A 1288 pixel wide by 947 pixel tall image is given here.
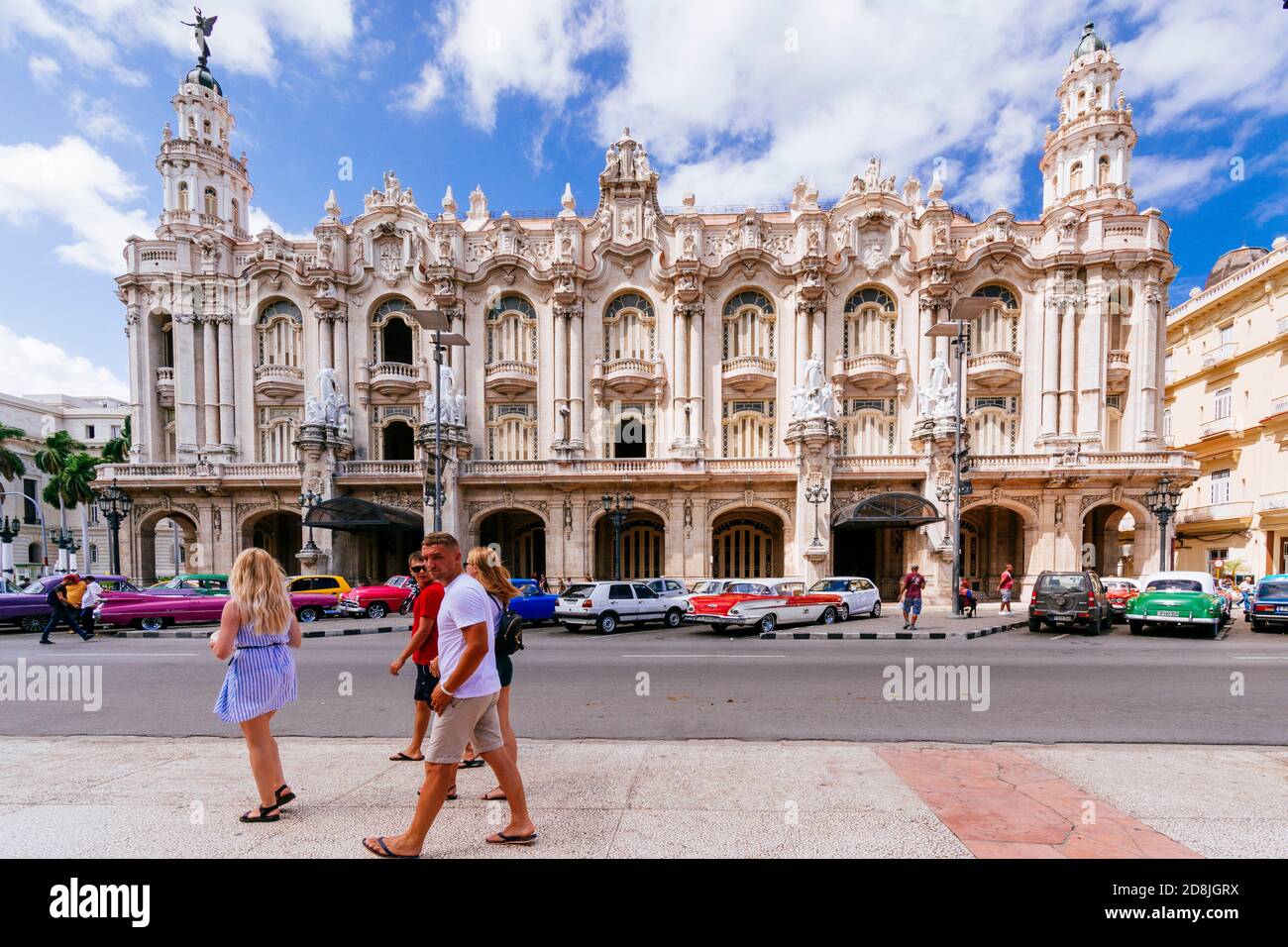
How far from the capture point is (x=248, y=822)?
385cm

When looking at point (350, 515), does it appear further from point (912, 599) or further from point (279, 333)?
point (912, 599)

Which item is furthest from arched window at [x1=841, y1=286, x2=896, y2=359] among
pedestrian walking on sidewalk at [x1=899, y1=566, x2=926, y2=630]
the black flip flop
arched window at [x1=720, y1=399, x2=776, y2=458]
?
the black flip flop

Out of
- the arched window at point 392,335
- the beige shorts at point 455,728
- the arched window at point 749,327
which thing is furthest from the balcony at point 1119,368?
the arched window at point 392,335

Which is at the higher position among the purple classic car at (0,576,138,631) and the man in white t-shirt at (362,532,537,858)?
the man in white t-shirt at (362,532,537,858)

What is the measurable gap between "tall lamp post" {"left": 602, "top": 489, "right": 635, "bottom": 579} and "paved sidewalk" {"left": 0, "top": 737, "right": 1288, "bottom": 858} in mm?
16458

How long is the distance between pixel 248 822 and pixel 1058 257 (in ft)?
107

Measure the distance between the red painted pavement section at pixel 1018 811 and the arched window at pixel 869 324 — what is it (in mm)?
23840

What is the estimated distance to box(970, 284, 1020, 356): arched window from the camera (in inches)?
1024

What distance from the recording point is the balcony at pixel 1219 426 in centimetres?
2936

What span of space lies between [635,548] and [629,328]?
10774mm

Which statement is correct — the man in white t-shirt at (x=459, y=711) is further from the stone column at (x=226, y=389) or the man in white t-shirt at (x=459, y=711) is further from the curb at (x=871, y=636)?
the stone column at (x=226, y=389)

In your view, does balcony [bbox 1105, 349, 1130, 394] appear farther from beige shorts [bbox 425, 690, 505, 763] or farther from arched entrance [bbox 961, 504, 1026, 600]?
beige shorts [bbox 425, 690, 505, 763]
